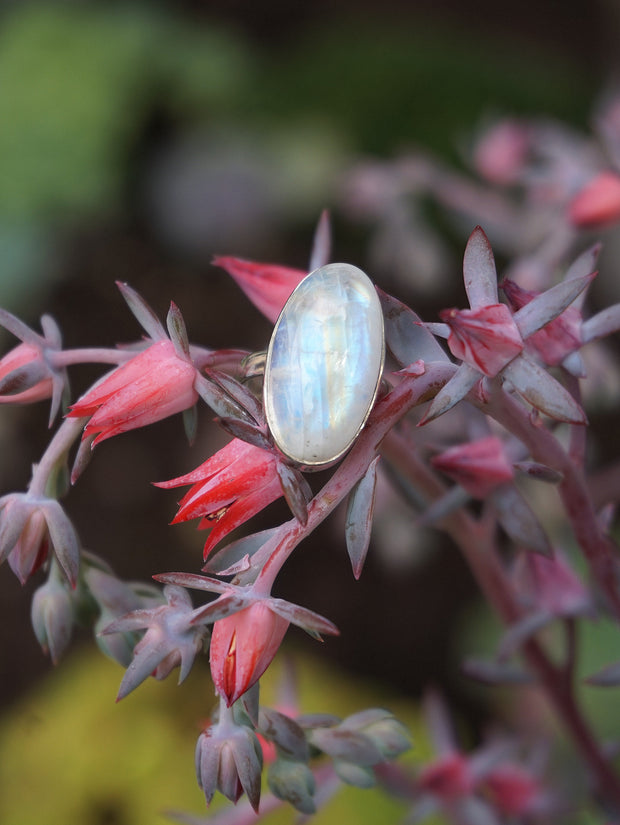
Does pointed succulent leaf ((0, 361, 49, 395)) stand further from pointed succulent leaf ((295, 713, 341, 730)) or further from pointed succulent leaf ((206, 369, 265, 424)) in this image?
pointed succulent leaf ((295, 713, 341, 730))

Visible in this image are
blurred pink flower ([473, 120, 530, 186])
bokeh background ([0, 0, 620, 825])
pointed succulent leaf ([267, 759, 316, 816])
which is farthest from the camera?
bokeh background ([0, 0, 620, 825])

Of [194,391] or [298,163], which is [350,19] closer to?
[298,163]

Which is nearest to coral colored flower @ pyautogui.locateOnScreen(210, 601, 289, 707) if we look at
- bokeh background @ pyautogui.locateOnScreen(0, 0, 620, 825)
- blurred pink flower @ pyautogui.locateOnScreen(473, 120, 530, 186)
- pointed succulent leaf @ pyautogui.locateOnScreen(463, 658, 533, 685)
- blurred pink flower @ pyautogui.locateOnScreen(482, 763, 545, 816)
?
pointed succulent leaf @ pyautogui.locateOnScreen(463, 658, 533, 685)

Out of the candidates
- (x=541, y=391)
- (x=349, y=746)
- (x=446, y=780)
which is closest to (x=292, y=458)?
(x=541, y=391)

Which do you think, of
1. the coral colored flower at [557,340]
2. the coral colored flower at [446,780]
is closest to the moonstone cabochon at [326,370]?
the coral colored flower at [557,340]

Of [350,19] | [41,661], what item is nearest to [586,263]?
[41,661]

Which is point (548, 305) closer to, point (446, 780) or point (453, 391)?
point (453, 391)
